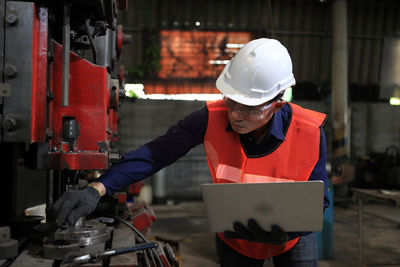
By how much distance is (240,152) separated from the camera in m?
1.62

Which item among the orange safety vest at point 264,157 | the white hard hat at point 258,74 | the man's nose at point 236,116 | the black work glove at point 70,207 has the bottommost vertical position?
the black work glove at point 70,207

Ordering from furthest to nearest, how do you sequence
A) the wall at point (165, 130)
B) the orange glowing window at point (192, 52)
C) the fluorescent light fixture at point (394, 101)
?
the fluorescent light fixture at point (394, 101)
the orange glowing window at point (192, 52)
the wall at point (165, 130)

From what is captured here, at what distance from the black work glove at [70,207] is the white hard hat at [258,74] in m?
0.67

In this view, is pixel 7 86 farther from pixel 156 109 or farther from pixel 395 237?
pixel 156 109

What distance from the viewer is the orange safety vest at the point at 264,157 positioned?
5.20 feet

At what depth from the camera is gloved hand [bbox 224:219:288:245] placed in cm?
140

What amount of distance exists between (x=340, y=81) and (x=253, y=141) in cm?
538

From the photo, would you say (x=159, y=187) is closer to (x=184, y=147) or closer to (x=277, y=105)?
(x=184, y=147)

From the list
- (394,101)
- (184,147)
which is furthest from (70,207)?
(394,101)

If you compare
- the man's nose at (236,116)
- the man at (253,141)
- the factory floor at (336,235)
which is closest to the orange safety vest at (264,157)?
the man at (253,141)

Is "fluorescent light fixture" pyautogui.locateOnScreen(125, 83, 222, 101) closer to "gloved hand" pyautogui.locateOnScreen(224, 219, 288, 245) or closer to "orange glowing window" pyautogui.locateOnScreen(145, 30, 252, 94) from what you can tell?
"orange glowing window" pyautogui.locateOnScreen(145, 30, 252, 94)

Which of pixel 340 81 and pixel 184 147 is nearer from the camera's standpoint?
pixel 184 147

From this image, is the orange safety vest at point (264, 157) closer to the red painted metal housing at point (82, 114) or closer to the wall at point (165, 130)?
the red painted metal housing at point (82, 114)

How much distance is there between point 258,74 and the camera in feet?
5.10
